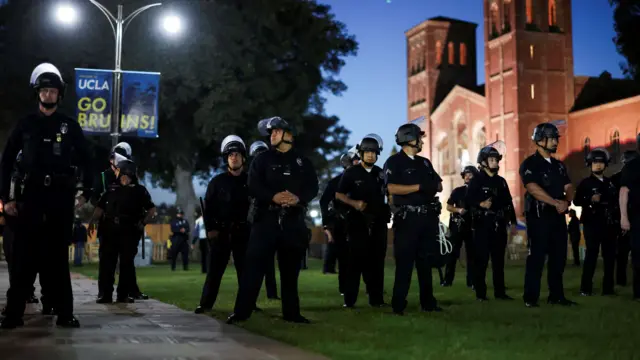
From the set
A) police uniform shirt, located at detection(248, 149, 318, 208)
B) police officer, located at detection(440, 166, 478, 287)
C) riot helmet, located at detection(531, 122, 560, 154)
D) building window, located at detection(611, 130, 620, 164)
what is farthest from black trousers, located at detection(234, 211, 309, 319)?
building window, located at detection(611, 130, 620, 164)

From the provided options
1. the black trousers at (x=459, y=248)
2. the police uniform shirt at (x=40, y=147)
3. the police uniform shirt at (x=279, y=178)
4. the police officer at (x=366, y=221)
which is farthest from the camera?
the black trousers at (x=459, y=248)

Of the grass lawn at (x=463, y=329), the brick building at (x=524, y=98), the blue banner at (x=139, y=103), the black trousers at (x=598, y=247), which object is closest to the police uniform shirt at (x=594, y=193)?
the black trousers at (x=598, y=247)

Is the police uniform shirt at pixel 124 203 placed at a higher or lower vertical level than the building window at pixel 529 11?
lower

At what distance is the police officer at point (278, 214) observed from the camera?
905cm

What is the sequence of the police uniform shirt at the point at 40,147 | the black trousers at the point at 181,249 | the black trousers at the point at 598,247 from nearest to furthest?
the police uniform shirt at the point at 40,147
the black trousers at the point at 598,247
the black trousers at the point at 181,249

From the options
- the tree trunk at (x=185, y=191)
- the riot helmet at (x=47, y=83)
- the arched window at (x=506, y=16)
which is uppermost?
the arched window at (x=506, y=16)

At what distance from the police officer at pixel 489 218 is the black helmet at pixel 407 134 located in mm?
2629

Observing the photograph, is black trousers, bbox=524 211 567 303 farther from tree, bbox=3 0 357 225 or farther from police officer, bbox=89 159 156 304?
tree, bbox=3 0 357 225

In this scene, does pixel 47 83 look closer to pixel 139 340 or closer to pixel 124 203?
pixel 139 340

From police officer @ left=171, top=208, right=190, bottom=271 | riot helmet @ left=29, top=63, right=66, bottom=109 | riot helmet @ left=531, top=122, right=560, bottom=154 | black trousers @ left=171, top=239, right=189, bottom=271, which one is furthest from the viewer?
police officer @ left=171, top=208, right=190, bottom=271

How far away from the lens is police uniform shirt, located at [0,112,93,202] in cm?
838

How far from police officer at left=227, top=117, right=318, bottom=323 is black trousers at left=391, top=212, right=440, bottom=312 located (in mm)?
1306

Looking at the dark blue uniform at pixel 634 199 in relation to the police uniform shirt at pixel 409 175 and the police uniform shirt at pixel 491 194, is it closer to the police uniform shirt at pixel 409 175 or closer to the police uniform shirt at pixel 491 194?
the police uniform shirt at pixel 491 194

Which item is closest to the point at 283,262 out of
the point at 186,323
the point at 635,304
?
the point at 186,323
